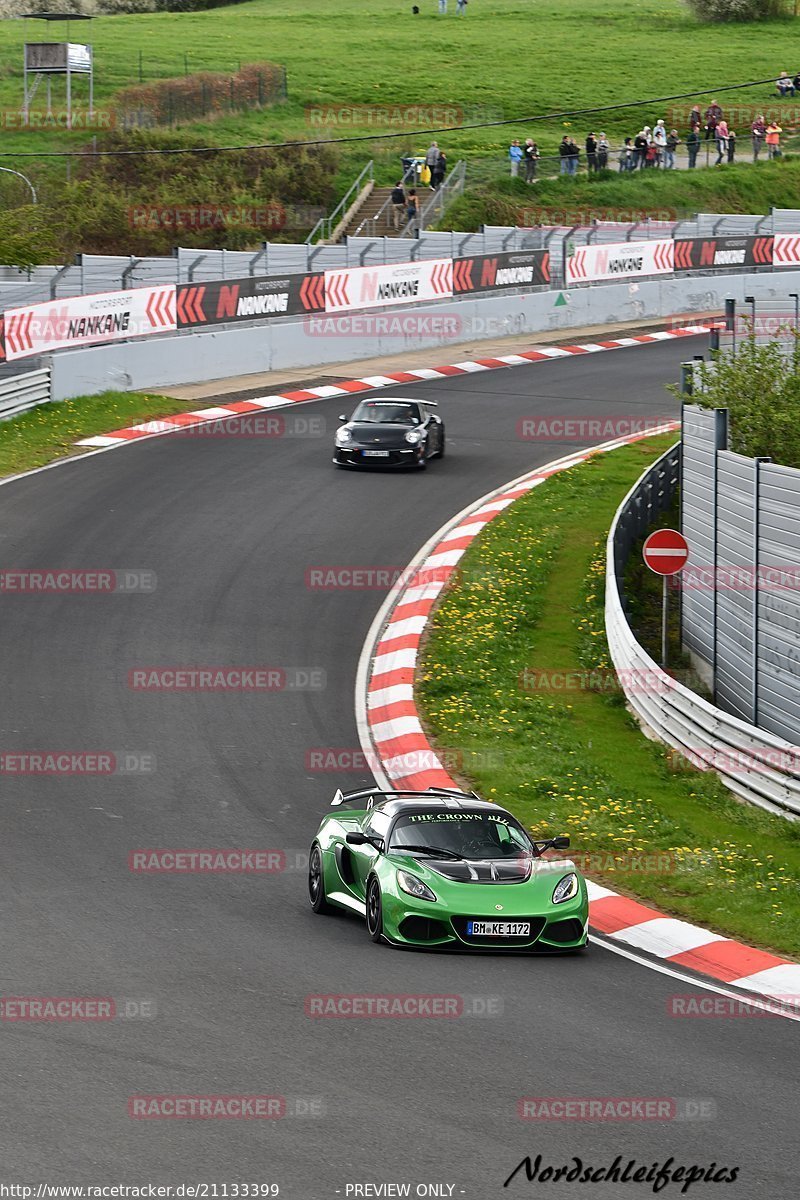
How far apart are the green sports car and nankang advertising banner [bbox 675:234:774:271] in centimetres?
3788

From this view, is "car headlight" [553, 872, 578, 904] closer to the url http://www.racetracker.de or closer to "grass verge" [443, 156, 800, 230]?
the url http://www.racetracker.de

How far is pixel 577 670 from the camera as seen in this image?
67.5 ft

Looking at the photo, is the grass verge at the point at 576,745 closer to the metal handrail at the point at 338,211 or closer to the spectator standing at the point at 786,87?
the metal handrail at the point at 338,211

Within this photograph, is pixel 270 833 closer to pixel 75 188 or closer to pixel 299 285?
pixel 299 285

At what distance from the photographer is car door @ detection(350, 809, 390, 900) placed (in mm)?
12336

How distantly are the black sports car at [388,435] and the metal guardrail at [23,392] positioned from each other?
612 cm

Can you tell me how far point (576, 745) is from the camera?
58.9ft

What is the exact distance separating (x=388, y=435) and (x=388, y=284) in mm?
11951

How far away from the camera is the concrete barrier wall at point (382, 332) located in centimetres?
3306

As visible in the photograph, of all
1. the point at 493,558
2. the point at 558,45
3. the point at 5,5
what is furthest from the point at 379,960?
the point at 5,5
